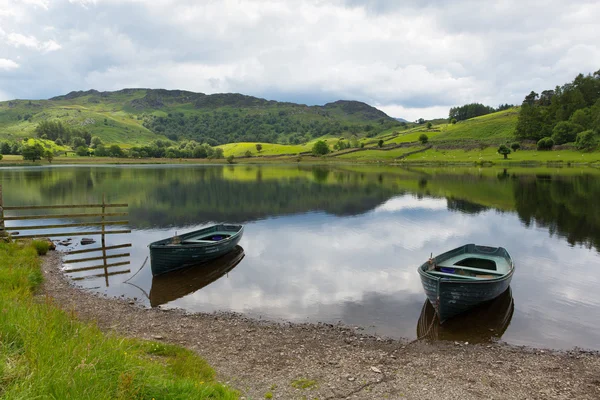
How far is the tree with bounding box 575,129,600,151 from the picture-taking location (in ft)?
385

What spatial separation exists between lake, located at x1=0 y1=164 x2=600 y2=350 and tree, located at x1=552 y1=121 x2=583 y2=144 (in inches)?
3512

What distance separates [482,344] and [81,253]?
91.2 feet

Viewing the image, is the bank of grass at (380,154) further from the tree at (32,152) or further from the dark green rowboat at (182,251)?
the tree at (32,152)

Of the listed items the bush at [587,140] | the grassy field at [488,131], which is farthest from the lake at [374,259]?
the grassy field at [488,131]

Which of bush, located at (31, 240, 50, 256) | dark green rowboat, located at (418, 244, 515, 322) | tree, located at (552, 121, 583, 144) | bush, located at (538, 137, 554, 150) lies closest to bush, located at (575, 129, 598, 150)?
bush, located at (538, 137, 554, 150)

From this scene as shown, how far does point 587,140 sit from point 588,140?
0.33 m

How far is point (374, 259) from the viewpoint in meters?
26.7

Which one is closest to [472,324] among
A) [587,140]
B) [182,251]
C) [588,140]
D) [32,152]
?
[182,251]

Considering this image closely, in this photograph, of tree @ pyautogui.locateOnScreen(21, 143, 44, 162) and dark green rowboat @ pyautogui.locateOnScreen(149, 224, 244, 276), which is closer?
dark green rowboat @ pyautogui.locateOnScreen(149, 224, 244, 276)

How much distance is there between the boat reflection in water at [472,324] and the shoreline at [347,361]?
0.85 meters

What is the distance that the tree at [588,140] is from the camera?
117500mm

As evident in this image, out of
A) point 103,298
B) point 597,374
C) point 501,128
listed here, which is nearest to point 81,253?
point 103,298

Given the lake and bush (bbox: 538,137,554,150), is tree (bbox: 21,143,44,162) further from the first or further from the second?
bush (bbox: 538,137,554,150)

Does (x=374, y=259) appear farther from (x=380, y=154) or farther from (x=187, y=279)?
(x=380, y=154)
